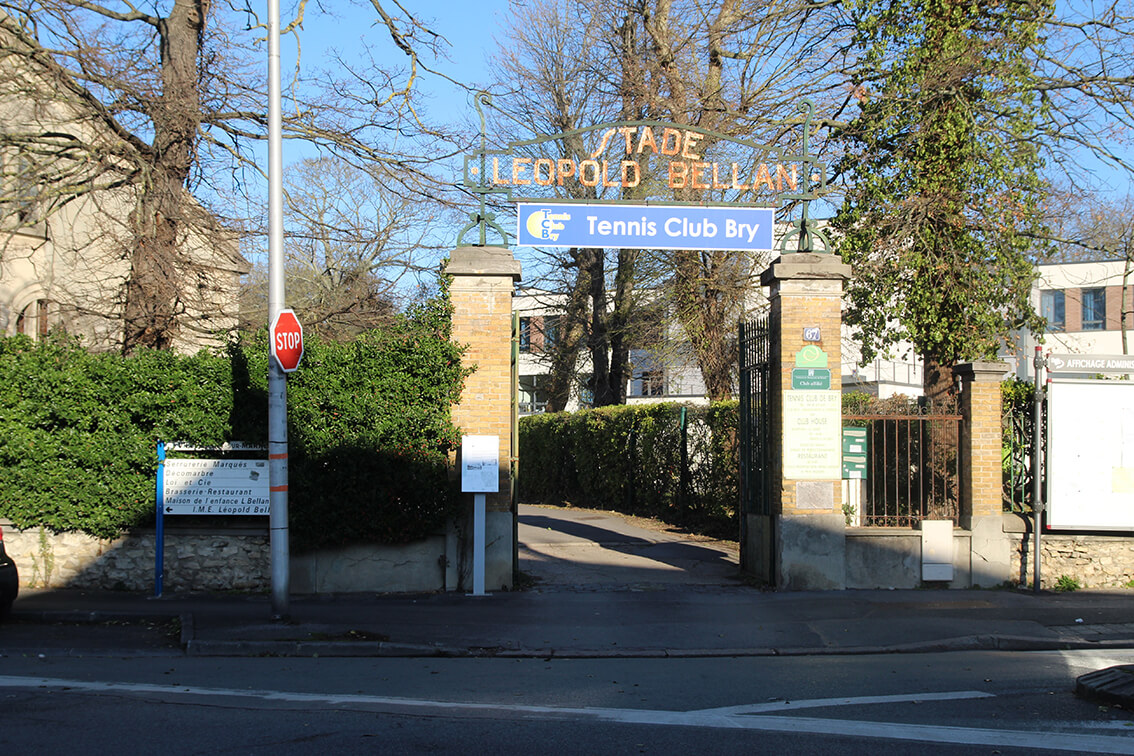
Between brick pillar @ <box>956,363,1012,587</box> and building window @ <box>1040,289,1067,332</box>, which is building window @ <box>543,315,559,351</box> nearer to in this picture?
brick pillar @ <box>956,363,1012,587</box>

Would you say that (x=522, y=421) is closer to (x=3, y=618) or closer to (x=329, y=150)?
(x=329, y=150)

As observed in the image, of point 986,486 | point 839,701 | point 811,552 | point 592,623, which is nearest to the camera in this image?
point 839,701

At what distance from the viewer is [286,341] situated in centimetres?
929

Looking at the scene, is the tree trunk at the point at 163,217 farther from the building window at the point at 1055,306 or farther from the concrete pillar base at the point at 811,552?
the building window at the point at 1055,306

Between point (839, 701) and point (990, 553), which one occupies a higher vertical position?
point (990, 553)

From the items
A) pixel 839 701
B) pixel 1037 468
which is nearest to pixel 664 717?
pixel 839 701

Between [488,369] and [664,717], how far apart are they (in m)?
6.04

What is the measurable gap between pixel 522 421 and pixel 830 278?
63.8 feet

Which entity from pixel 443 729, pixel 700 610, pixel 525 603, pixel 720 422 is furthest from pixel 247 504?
pixel 720 422

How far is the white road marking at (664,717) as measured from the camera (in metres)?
5.74

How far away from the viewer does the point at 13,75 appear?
1314cm

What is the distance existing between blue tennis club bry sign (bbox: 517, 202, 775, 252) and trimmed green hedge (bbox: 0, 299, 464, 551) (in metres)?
1.87

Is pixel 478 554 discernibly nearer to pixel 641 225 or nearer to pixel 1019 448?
pixel 641 225

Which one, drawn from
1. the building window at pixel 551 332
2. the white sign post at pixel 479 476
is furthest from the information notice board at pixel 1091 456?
the building window at pixel 551 332
